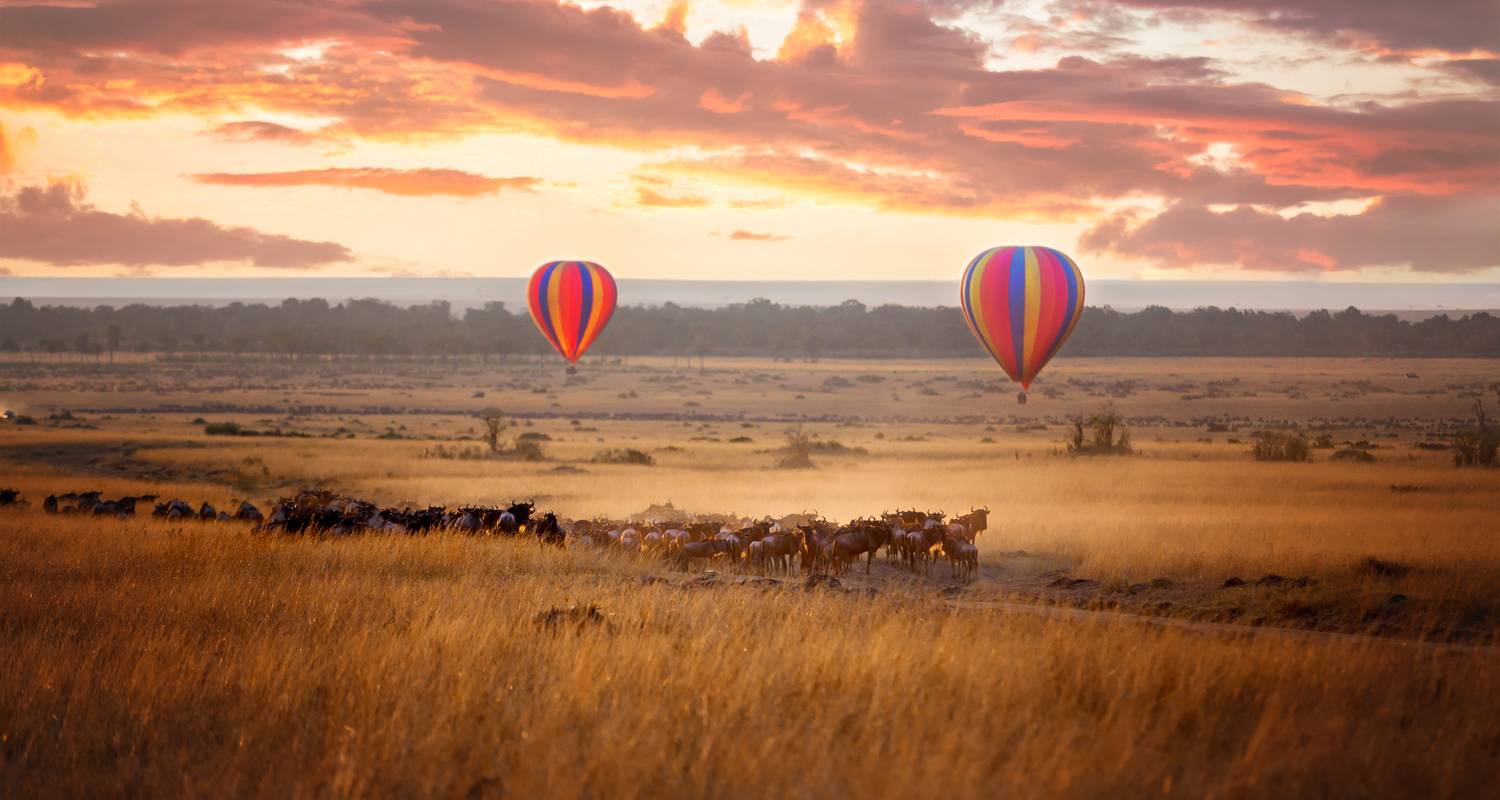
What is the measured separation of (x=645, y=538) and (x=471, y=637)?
9565 mm

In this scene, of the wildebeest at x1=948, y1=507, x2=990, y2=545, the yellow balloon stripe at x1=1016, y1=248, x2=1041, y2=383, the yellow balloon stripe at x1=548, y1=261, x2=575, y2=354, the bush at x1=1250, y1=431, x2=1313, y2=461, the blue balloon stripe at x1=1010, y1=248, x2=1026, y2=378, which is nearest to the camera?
the wildebeest at x1=948, y1=507, x2=990, y2=545

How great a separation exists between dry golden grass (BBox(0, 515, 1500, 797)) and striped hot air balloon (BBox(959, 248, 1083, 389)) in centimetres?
2770

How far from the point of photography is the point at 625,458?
2067 inches

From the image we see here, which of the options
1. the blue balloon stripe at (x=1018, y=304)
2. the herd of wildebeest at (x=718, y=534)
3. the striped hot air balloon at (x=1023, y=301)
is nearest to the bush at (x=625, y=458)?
the striped hot air balloon at (x=1023, y=301)

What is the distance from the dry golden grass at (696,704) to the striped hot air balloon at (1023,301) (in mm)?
27697

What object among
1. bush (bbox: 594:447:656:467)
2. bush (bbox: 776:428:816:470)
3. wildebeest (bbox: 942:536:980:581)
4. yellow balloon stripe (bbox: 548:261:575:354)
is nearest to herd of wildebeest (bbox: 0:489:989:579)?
wildebeest (bbox: 942:536:980:581)

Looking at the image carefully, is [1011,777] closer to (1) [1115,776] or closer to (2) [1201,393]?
(1) [1115,776]

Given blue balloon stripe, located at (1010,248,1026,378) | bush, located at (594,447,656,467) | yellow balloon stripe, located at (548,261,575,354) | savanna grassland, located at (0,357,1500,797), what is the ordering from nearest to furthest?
1. savanna grassland, located at (0,357,1500,797)
2. blue balloon stripe, located at (1010,248,1026,378)
3. bush, located at (594,447,656,467)
4. yellow balloon stripe, located at (548,261,575,354)

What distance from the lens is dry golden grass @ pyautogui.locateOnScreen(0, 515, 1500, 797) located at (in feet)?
26.1

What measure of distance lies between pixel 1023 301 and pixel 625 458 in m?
19.6

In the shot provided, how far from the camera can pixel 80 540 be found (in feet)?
63.6

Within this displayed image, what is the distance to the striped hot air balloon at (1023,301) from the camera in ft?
131

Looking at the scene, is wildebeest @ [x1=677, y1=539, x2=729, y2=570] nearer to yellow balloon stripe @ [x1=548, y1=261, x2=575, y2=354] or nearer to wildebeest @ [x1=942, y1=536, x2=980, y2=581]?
wildebeest @ [x1=942, y1=536, x2=980, y2=581]

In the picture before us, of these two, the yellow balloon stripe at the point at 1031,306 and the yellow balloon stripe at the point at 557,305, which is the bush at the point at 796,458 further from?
the yellow balloon stripe at the point at 557,305
